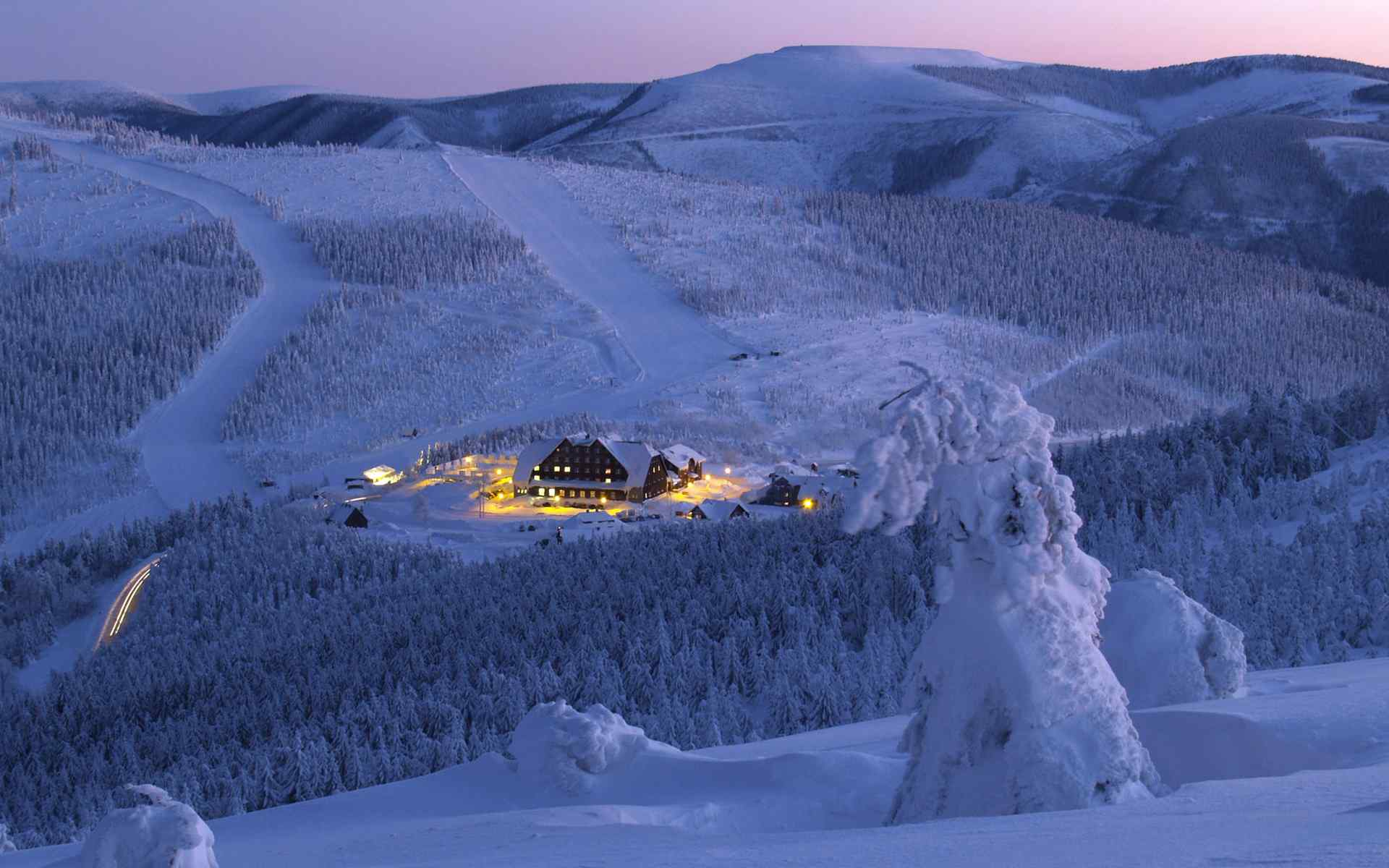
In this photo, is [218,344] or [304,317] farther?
[304,317]

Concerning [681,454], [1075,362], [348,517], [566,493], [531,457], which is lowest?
[566,493]

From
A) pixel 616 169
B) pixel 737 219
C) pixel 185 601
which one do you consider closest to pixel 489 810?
pixel 185 601

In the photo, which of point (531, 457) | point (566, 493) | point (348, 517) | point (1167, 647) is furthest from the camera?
point (531, 457)

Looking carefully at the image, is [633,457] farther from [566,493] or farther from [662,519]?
[662,519]

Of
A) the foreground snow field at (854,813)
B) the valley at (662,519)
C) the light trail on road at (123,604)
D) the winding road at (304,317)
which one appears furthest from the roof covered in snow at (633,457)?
the foreground snow field at (854,813)

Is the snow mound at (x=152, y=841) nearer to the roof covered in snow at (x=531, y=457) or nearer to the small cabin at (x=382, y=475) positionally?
the roof covered in snow at (x=531, y=457)

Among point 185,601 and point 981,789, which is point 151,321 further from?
point 981,789

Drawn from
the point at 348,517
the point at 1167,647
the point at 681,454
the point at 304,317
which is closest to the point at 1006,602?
the point at 1167,647
